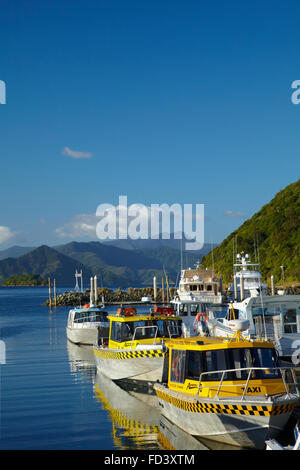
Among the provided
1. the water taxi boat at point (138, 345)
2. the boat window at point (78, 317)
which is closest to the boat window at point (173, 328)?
the water taxi boat at point (138, 345)

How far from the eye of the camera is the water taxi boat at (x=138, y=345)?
23192mm

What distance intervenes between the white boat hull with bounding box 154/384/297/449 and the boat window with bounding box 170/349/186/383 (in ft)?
3.96

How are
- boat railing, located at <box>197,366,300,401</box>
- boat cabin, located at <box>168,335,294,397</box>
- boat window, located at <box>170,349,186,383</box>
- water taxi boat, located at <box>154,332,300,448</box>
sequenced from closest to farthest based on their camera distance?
A: water taxi boat, located at <box>154,332,300,448</box>
boat railing, located at <box>197,366,300,401</box>
boat cabin, located at <box>168,335,294,397</box>
boat window, located at <box>170,349,186,383</box>

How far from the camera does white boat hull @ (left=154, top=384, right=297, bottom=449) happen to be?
1459cm

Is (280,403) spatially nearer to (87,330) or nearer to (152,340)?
(152,340)

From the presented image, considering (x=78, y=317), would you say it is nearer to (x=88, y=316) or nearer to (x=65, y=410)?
(x=88, y=316)

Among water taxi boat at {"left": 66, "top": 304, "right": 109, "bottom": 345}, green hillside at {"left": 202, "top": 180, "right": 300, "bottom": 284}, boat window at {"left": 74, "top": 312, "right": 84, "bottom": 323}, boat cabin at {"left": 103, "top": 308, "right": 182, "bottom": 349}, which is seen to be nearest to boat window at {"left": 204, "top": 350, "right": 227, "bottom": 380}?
boat cabin at {"left": 103, "top": 308, "right": 182, "bottom": 349}

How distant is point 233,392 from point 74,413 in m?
8.57

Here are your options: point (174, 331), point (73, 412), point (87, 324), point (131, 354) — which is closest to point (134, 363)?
point (131, 354)

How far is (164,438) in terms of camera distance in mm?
17703

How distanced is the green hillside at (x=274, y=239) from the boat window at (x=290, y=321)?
3090 inches

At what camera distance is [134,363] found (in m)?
24.2

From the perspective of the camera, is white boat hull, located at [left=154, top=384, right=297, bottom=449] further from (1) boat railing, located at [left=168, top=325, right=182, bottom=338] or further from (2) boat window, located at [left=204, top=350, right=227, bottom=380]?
(1) boat railing, located at [left=168, top=325, right=182, bottom=338]
